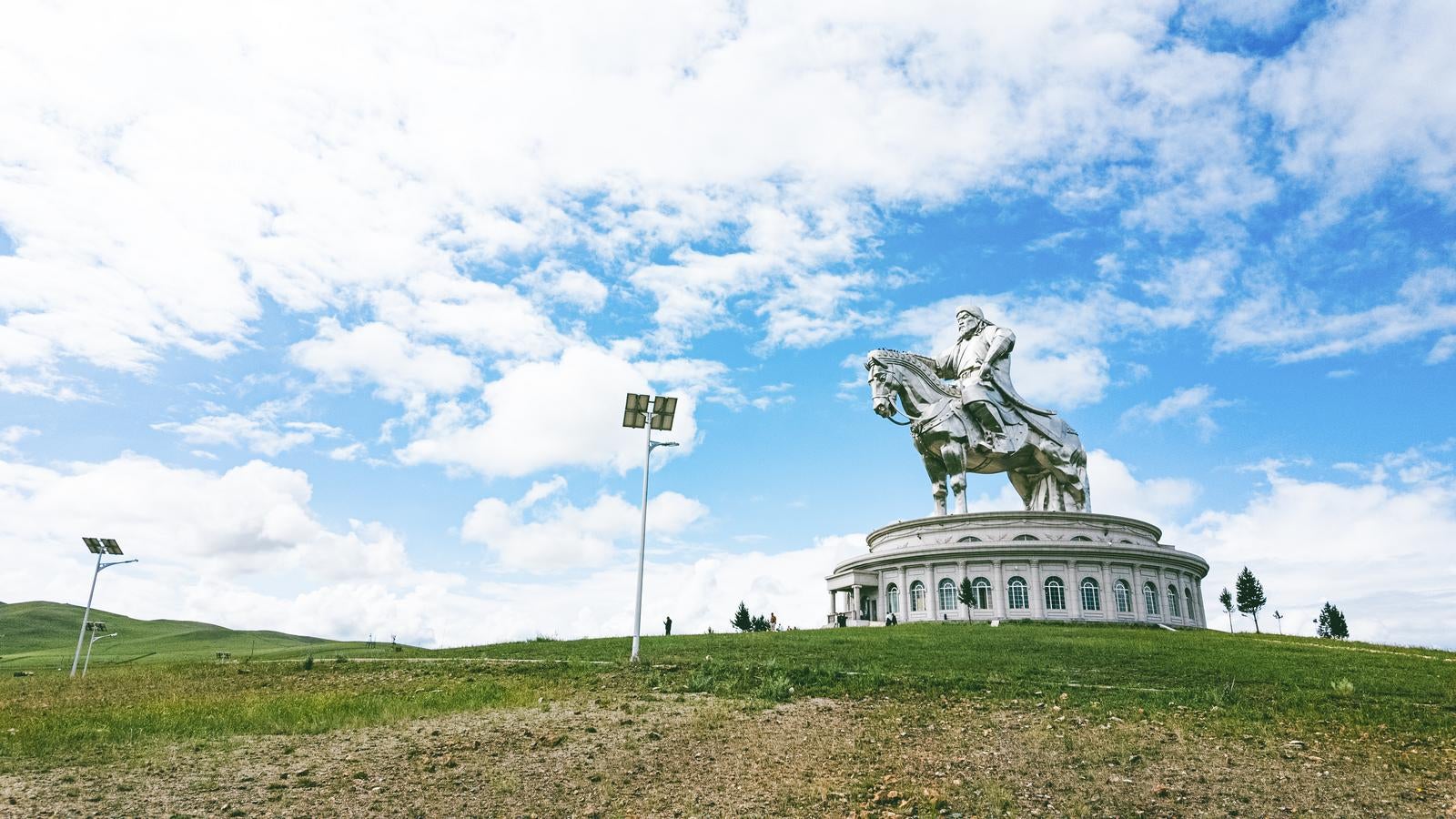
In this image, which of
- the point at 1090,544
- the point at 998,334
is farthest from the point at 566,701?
the point at 998,334

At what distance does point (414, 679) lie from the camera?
71.4 ft

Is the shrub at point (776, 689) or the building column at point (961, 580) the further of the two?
the building column at point (961, 580)

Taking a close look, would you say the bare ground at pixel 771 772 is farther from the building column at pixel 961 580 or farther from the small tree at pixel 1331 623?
the small tree at pixel 1331 623

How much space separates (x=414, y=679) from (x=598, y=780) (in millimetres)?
11827

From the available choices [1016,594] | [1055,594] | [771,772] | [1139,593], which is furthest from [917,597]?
[771,772]

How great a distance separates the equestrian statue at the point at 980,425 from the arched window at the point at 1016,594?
14.8ft

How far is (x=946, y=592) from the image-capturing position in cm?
4566

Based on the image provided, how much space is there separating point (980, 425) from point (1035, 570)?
26.9 ft

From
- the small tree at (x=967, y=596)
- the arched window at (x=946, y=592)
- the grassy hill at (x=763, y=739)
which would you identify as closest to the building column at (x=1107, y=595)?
the small tree at (x=967, y=596)

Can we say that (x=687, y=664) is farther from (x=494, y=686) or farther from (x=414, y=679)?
(x=414, y=679)

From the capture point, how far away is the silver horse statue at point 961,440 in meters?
47.5

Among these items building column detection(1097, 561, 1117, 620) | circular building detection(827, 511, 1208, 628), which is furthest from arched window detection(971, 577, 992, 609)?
building column detection(1097, 561, 1117, 620)

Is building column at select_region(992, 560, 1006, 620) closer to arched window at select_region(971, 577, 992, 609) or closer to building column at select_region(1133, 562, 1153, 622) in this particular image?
arched window at select_region(971, 577, 992, 609)

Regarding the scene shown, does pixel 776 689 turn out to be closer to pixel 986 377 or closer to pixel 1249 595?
pixel 986 377
